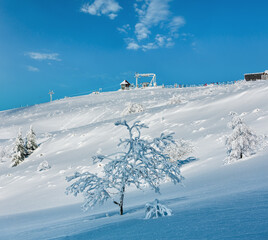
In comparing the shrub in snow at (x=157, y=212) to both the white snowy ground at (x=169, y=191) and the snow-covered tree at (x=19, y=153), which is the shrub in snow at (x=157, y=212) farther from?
the snow-covered tree at (x=19, y=153)

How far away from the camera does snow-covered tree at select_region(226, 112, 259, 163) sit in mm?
9195

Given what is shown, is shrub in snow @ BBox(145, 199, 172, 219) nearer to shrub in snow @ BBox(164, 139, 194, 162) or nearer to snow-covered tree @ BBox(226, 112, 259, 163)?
snow-covered tree @ BBox(226, 112, 259, 163)

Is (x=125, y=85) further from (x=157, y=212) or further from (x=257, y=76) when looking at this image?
(x=157, y=212)

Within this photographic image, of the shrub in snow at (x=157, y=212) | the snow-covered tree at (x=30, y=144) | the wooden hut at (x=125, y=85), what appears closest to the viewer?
the shrub in snow at (x=157, y=212)

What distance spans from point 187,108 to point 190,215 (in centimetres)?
2362

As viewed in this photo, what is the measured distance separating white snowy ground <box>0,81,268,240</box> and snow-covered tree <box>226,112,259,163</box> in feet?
1.40

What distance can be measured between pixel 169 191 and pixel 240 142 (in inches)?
129

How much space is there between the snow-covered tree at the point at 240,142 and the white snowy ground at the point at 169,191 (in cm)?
43

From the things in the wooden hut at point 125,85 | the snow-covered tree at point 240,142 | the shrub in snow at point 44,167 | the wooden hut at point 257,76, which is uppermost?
the wooden hut at point 125,85

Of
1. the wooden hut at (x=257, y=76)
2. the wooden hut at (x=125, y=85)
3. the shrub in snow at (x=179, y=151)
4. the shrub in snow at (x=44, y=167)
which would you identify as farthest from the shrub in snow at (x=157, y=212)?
the wooden hut at (x=125, y=85)

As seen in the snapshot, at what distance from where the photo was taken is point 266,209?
8.86 feet

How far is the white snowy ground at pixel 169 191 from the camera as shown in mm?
2793

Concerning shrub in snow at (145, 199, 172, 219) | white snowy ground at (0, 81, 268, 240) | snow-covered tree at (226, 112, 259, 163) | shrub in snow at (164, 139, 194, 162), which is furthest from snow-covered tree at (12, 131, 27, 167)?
shrub in snow at (145, 199, 172, 219)

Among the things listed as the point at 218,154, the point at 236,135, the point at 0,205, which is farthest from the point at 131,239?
the point at 0,205
